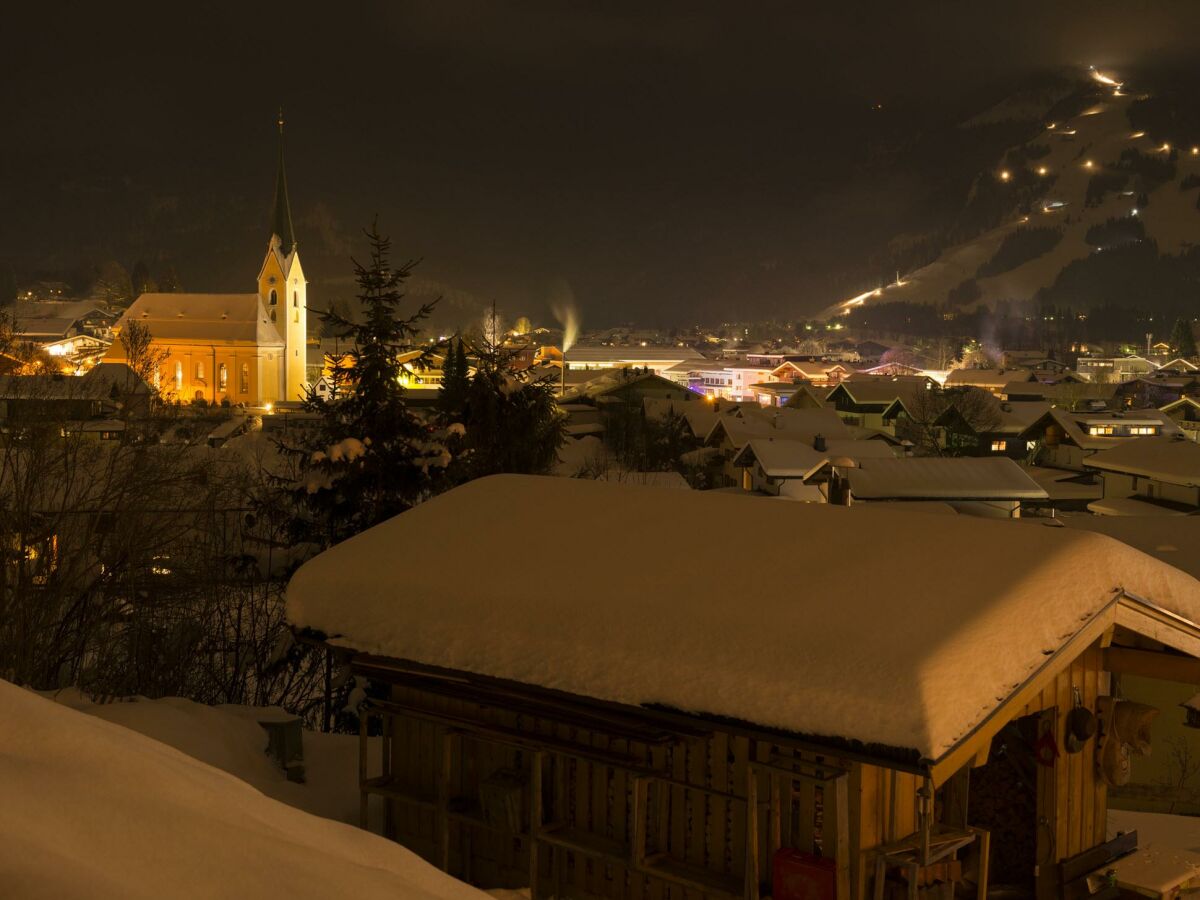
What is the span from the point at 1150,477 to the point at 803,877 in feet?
81.3

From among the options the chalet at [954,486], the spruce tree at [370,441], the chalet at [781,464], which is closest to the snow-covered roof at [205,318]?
the chalet at [781,464]

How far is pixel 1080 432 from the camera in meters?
39.5

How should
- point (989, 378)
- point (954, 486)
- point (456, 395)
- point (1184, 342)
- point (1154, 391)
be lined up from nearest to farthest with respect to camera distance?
point (456, 395), point (954, 486), point (1154, 391), point (989, 378), point (1184, 342)

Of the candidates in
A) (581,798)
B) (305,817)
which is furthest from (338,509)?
(305,817)

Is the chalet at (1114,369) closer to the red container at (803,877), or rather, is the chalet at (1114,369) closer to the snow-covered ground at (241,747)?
the snow-covered ground at (241,747)

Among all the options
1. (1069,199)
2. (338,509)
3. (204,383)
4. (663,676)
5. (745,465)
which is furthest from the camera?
(1069,199)

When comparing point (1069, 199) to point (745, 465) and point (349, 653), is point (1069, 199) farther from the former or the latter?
point (349, 653)

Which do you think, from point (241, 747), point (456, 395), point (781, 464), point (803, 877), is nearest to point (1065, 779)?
point (803, 877)

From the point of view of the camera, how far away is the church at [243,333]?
73.1 meters

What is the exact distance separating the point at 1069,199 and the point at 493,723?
6981 inches

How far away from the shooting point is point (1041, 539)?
6.32 m

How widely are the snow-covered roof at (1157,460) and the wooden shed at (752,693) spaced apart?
21054mm

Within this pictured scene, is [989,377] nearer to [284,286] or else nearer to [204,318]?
[284,286]

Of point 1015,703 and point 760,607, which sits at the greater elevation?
point 760,607
